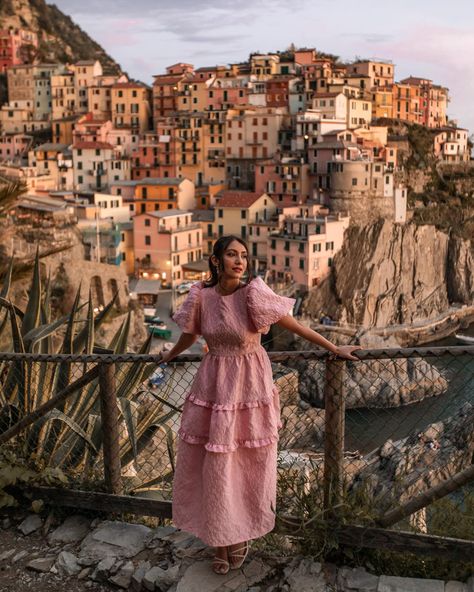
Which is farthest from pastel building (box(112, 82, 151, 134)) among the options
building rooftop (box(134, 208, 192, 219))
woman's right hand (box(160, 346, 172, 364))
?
woman's right hand (box(160, 346, 172, 364))

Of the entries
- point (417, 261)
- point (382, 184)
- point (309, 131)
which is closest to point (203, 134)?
point (309, 131)

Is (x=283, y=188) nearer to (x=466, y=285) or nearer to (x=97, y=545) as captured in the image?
(x=466, y=285)

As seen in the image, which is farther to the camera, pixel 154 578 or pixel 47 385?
pixel 47 385

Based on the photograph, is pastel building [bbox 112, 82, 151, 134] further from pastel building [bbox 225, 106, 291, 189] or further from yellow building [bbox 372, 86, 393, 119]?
yellow building [bbox 372, 86, 393, 119]

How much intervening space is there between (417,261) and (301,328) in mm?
52289

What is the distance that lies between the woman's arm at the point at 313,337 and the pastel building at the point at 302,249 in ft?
143

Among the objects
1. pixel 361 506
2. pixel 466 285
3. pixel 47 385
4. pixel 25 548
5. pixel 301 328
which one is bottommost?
pixel 466 285

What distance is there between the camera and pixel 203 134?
210ft

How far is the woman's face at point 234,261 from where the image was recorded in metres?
3.74

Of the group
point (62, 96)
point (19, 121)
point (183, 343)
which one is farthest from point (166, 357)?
point (19, 121)

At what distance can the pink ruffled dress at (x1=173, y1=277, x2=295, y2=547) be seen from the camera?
145 inches

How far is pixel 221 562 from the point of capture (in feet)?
12.6

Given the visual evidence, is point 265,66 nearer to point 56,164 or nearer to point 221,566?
point 56,164

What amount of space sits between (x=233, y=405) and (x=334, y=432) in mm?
639
